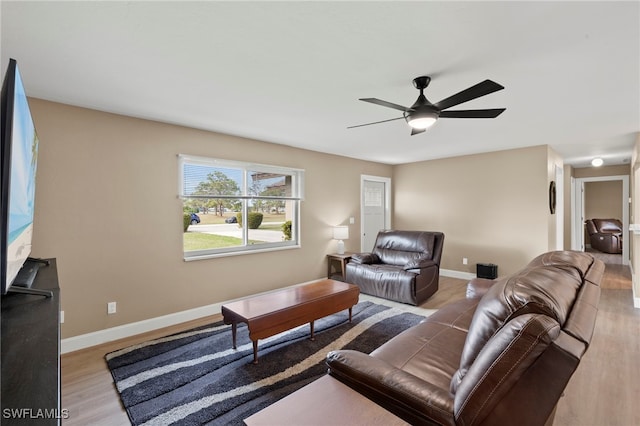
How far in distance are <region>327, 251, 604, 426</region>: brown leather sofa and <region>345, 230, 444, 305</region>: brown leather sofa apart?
7.20 ft

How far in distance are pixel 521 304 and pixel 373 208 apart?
5.25 meters

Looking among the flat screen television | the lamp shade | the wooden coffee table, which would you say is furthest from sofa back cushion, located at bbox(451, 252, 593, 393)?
the lamp shade

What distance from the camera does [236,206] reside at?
4.16m

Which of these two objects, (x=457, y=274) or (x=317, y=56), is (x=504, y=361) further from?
(x=457, y=274)

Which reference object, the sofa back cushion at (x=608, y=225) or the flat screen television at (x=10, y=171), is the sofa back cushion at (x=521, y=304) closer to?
the flat screen television at (x=10, y=171)

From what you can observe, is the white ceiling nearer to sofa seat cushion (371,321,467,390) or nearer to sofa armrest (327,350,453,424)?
sofa armrest (327,350,453,424)

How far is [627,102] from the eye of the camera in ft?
9.39

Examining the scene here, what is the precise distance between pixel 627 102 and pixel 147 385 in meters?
5.04

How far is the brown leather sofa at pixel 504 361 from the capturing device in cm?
93

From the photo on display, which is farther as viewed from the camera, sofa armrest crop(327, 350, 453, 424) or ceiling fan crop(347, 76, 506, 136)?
ceiling fan crop(347, 76, 506, 136)

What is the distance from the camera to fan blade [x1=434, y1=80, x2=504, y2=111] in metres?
1.85

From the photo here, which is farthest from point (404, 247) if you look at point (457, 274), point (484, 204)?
point (484, 204)

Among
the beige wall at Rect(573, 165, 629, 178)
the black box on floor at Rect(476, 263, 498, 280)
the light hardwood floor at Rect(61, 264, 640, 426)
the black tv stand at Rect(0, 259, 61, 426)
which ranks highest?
the beige wall at Rect(573, 165, 629, 178)

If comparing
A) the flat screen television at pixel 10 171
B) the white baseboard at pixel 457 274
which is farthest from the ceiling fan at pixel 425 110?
the white baseboard at pixel 457 274
